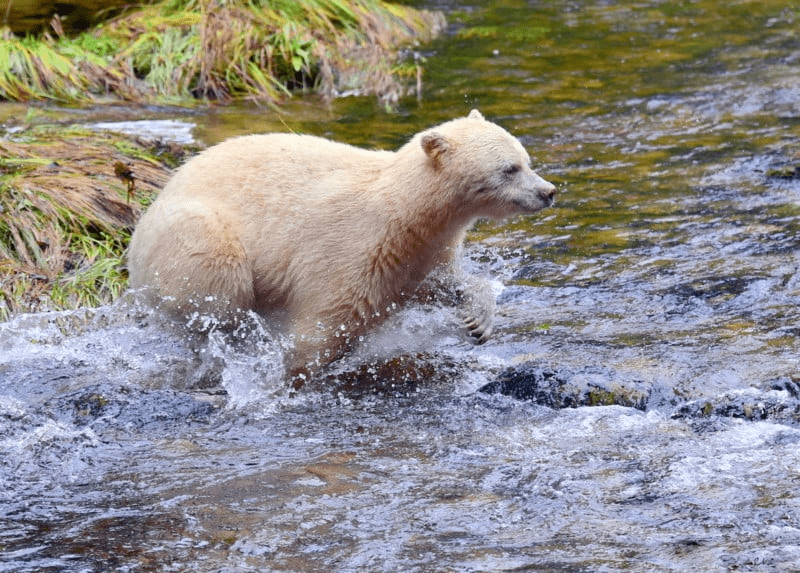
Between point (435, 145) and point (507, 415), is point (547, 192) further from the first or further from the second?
point (507, 415)

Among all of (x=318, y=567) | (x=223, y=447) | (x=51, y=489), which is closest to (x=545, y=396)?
(x=223, y=447)

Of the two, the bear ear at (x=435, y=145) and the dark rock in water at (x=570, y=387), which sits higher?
the bear ear at (x=435, y=145)

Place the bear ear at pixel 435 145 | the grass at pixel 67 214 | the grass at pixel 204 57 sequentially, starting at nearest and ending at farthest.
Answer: the bear ear at pixel 435 145 → the grass at pixel 67 214 → the grass at pixel 204 57

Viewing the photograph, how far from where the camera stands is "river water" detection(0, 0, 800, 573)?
4.48 metres

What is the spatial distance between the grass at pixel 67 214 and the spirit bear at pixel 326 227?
3.70 ft

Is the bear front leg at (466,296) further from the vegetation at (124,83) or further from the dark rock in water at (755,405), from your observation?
the vegetation at (124,83)

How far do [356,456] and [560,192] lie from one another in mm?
4375

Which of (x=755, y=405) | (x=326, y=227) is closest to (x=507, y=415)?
(x=755, y=405)

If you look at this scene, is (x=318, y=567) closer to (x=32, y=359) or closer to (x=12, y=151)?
(x=32, y=359)

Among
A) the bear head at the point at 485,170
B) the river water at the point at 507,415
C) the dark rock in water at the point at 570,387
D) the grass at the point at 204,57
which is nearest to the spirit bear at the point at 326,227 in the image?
the bear head at the point at 485,170

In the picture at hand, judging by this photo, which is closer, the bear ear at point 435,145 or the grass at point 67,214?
the bear ear at point 435,145

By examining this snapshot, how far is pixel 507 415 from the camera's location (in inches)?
231

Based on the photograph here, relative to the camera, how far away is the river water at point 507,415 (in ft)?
14.7

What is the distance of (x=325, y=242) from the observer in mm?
6324
